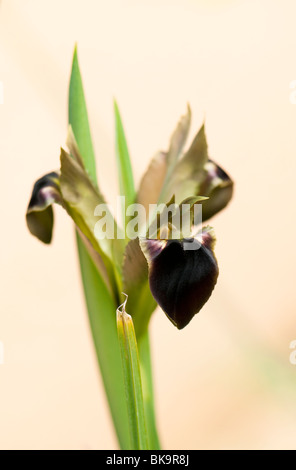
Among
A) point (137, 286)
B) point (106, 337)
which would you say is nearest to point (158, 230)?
point (137, 286)

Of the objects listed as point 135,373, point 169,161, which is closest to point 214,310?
point 169,161

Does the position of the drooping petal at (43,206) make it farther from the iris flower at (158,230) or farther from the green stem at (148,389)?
the green stem at (148,389)

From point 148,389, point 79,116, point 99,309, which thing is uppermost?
point 79,116

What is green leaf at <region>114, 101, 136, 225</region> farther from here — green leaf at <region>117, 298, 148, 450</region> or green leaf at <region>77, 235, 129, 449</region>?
green leaf at <region>117, 298, 148, 450</region>

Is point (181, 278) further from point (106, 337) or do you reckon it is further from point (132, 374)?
point (106, 337)

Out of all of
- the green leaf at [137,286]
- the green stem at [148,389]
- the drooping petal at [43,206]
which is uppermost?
the drooping petal at [43,206]

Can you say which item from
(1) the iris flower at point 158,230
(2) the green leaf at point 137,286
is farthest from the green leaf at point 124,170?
(2) the green leaf at point 137,286

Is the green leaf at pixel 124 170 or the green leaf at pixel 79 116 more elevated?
the green leaf at pixel 79 116
